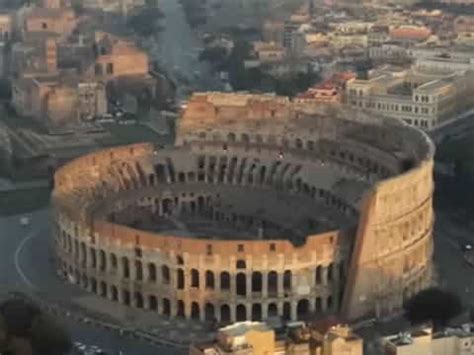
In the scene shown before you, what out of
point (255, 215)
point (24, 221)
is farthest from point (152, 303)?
point (24, 221)

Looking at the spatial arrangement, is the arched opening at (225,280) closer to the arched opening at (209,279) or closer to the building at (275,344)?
the arched opening at (209,279)

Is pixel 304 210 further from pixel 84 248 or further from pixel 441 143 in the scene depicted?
pixel 441 143

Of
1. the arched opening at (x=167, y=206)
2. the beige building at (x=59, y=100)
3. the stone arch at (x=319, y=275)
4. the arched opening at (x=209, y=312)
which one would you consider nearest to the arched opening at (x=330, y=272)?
the stone arch at (x=319, y=275)

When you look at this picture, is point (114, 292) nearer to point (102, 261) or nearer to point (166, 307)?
point (102, 261)

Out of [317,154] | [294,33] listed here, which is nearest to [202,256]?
[317,154]

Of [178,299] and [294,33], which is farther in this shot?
[294,33]
